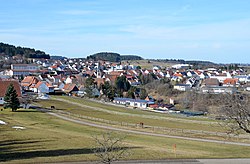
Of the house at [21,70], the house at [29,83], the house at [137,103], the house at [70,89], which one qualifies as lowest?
the house at [137,103]

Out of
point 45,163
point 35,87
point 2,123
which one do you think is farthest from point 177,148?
point 35,87

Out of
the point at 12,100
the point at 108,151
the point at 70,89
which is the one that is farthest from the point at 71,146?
the point at 70,89

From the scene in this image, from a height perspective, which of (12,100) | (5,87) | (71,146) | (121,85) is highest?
(5,87)

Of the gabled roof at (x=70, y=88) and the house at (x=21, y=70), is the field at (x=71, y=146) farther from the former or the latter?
the house at (x=21, y=70)

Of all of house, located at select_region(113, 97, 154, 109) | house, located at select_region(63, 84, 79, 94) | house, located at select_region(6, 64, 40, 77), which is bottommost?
house, located at select_region(113, 97, 154, 109)

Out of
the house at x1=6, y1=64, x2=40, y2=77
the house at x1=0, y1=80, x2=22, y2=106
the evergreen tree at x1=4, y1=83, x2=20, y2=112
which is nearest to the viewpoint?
the evergreen tree at x1=4, y1=83, x2=20, y2=112

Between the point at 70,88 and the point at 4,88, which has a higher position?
the point at 4,88

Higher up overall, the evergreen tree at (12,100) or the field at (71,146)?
the evergreen tree at (12,100)

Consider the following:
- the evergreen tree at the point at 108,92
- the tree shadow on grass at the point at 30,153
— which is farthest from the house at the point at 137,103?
the tree shadow on grass at the point at 30,153

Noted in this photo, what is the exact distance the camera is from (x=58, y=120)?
43.9 m

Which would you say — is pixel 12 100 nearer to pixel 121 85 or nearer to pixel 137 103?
pixel 137 103

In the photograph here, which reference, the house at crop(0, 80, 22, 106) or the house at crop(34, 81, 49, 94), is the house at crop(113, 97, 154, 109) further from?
the house at crop(0, 80, 22, 106)

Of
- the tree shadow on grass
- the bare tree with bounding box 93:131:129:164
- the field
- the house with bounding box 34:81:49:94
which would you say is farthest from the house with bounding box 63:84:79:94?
the bare tree with bounding box 93:131:129:164

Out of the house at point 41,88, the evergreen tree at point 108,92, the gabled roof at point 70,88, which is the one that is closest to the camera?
the evergreen tree at point 108,92
